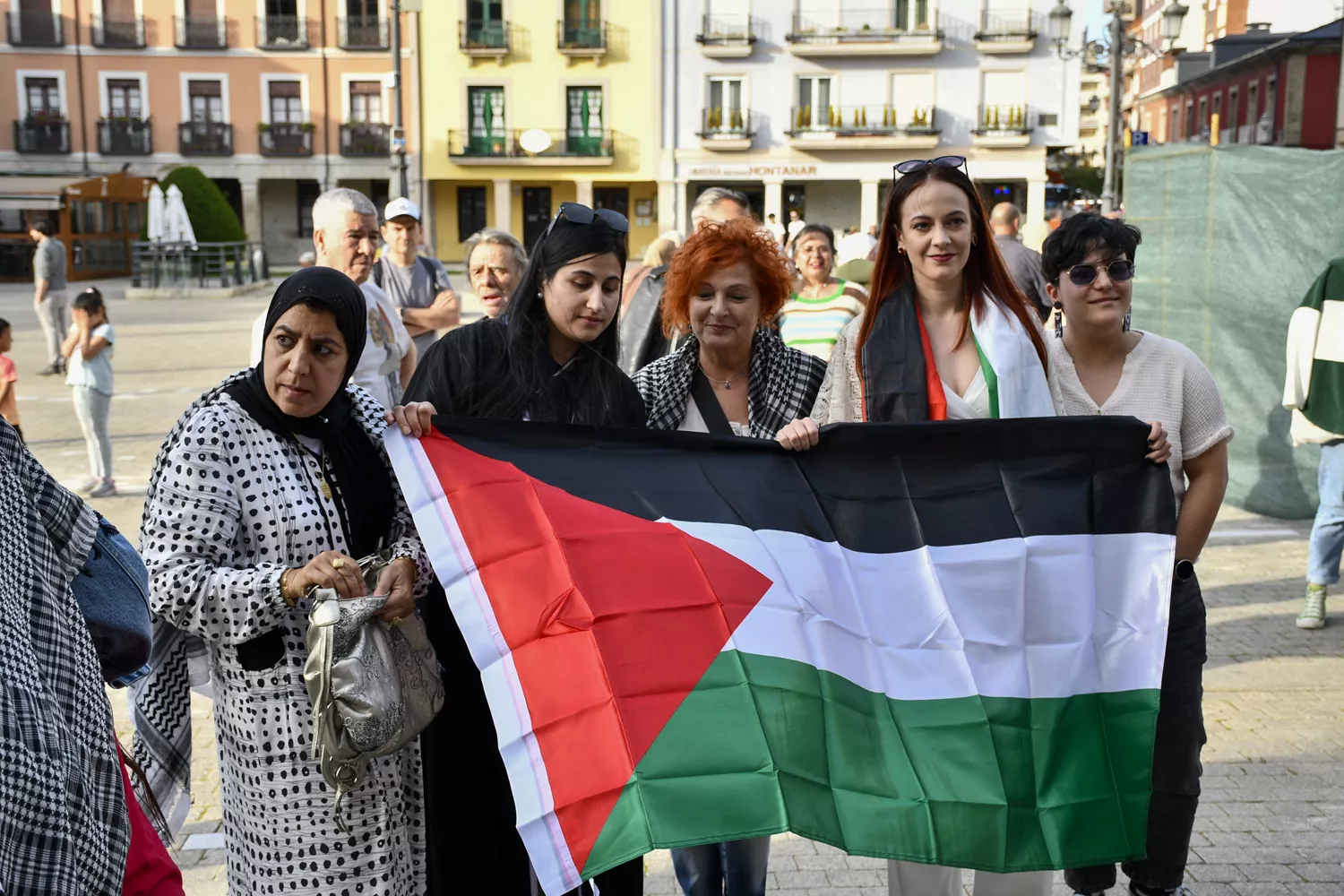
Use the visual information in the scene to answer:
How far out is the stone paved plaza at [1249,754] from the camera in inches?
169

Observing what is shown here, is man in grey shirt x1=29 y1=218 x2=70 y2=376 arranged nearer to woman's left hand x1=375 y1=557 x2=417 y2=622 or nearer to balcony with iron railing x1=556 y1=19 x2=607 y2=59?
woman's left hand x1=375 y1=557 x2=417 y2=622

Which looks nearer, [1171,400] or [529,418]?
[529,418]

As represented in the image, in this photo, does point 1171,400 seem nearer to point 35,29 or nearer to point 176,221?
point 176,221

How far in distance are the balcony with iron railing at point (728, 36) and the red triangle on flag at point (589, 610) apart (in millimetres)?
46799

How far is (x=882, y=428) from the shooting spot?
11.3ft

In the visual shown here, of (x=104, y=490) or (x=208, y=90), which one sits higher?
(x=208, y=90)

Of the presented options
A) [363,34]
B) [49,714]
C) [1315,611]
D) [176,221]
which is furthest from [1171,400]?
[363,34]

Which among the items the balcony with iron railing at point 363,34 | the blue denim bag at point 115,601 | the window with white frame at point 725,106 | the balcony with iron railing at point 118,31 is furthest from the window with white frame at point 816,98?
the blue denim bag at point 115,601

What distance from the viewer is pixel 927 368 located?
3.54m

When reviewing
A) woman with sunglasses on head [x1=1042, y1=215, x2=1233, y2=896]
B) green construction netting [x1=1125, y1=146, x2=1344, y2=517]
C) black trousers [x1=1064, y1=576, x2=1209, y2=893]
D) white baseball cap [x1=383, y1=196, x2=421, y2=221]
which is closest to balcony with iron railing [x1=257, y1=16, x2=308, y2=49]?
green construction netting [x1=1125, y1=146, x2=1344, y2=517]

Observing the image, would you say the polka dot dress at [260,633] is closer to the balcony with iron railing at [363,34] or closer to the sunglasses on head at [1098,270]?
the sunglasses on head at [1098,270]

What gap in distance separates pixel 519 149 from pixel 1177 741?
48.0 metres

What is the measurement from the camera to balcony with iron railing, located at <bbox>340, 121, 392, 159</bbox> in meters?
50.5

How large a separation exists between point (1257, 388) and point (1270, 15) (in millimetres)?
60686
